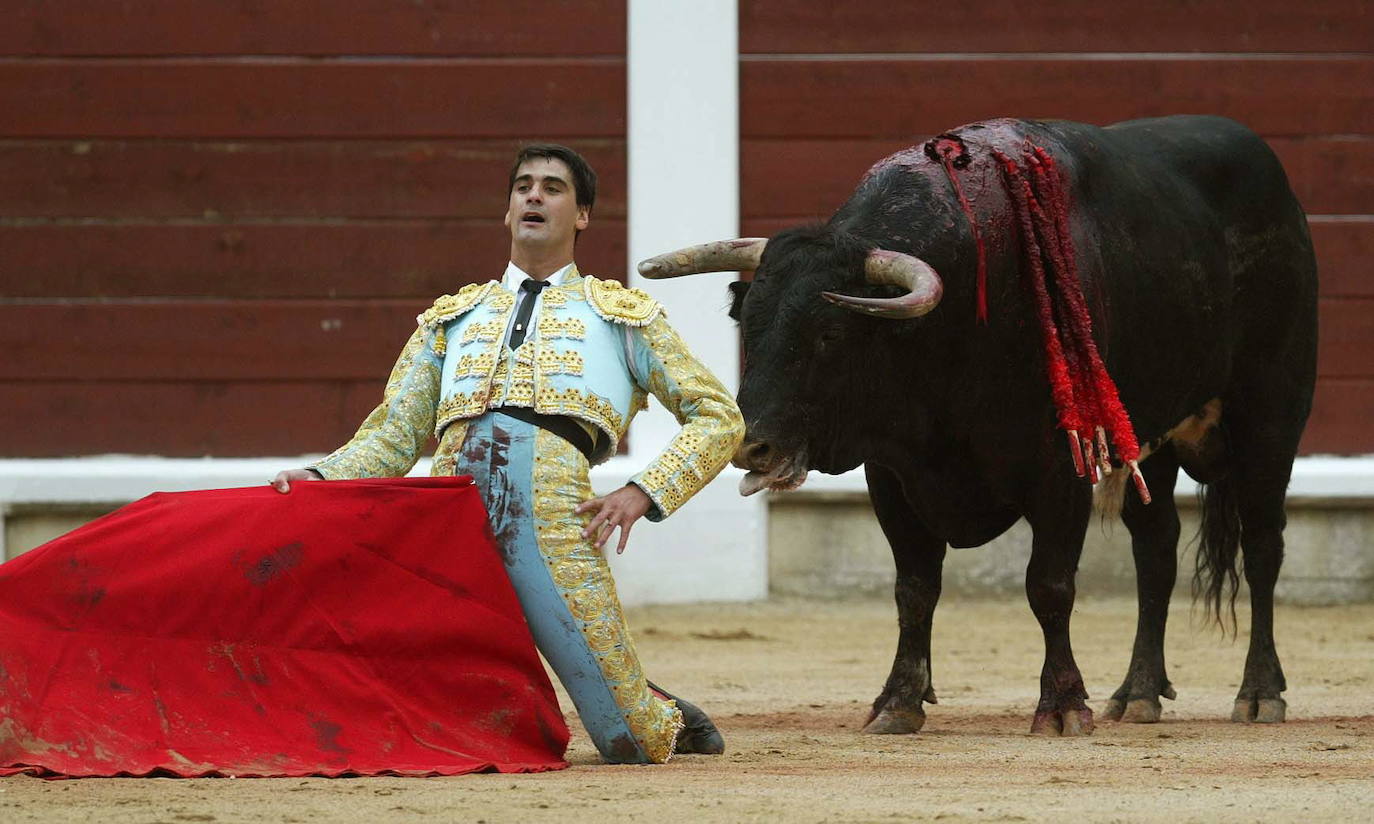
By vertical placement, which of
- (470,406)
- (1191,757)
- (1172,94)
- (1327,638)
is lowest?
(1327,638)

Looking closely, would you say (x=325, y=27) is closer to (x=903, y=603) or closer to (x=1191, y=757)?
(x=903, y=603)

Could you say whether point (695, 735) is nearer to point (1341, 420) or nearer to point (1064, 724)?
point (1064, 724)

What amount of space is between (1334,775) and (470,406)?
181cm

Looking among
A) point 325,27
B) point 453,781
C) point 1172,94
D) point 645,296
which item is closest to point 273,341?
point 325,27

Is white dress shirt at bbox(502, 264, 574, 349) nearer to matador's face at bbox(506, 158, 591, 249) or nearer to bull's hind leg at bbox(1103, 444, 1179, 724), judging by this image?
matador's face at bbox(506, 158, 591, 249)

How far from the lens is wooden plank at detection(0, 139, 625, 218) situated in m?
8.14

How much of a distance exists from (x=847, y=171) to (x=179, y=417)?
116 inches

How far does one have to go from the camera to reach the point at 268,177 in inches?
321

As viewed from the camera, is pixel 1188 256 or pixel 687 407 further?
pixel 1188 256

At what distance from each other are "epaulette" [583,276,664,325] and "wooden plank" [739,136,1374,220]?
165 inches

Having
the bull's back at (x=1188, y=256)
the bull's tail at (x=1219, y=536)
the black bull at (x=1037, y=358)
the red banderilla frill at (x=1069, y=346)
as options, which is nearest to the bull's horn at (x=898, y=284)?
the black bull at (x=1037, y=358)

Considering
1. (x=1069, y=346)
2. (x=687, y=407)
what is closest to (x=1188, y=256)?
(x=1069, y=346)

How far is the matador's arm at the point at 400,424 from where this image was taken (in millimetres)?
3984

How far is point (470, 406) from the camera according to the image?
3926 millimetres
